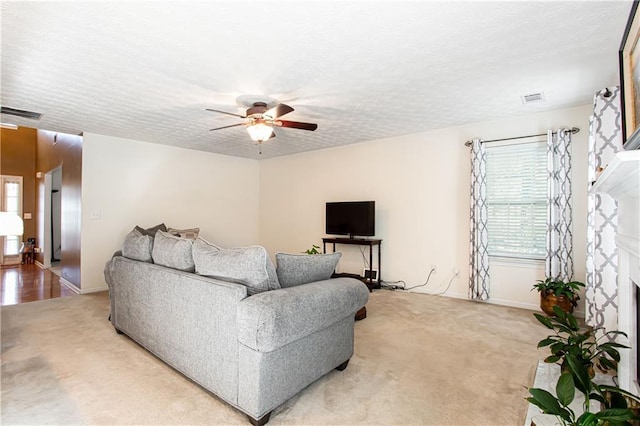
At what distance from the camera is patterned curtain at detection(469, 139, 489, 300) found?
4.07 meters

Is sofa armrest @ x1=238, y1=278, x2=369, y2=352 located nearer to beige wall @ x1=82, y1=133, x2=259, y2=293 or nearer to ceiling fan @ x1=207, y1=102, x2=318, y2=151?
ceiling fan @ x1=207, y1=102, x2=318, y2=151

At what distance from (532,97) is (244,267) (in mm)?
3437

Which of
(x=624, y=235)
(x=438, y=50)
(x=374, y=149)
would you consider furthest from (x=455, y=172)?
(x=624, y=235)

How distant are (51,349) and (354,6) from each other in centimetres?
349

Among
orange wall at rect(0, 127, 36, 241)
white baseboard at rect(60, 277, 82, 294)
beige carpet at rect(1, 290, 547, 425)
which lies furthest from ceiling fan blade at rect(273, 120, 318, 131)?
orange wall at rect(0, 127, 36, 241)

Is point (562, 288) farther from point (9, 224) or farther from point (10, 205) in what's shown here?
point (10, 205)

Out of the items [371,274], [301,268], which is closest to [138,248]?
[301,268]

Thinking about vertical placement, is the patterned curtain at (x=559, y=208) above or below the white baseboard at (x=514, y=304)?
above

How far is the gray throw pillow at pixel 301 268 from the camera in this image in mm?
2062

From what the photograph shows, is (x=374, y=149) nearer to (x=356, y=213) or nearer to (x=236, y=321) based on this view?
(x=356, y=213)

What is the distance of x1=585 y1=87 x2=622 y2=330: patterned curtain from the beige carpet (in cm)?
55

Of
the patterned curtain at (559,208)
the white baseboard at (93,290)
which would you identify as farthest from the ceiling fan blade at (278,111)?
the white baseboard at (93,290)

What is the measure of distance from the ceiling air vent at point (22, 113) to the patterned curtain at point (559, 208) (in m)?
6.09

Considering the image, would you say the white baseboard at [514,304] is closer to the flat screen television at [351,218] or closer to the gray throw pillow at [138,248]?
the flat screen television at [351,218]
